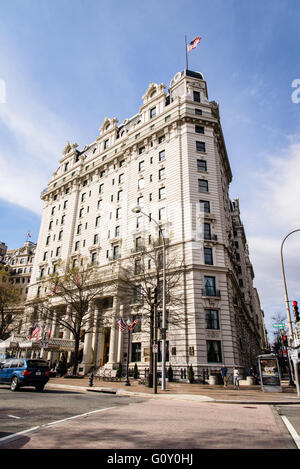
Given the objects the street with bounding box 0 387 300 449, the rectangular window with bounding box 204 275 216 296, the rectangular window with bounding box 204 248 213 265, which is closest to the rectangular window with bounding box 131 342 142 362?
the rectangular window with bounding box 204 275 216 296

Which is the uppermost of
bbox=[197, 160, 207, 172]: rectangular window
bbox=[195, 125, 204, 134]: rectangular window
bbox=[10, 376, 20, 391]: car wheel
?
bbox=[195, 125, 204, 134]: rectangular window

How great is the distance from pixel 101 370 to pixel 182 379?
379 inches

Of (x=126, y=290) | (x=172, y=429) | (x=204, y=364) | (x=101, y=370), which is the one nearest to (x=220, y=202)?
(x=126, y=290)

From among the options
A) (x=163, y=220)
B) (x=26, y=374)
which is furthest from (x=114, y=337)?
(x=26, y=374)

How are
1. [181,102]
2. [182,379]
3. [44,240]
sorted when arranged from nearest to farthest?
[182,379] → [181,102] → [44,240]

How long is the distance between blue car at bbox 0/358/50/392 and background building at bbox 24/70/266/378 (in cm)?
1543

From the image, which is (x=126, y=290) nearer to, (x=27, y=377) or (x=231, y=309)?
(x=231, y=309)

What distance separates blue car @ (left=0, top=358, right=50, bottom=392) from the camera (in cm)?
1589

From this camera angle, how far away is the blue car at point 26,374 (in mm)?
15891

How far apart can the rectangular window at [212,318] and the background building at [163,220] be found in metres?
0.11

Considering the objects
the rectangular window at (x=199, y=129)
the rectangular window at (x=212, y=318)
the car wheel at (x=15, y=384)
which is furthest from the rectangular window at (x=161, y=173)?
the car wheel at (x=15, y=384)

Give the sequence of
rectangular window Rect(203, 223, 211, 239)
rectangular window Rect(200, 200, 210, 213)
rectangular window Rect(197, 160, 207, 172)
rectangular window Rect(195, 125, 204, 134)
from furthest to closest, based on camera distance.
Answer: rectangular window Rect(195, 125, 204, 134), rectangular window Rect(197, 160, 207, 172), rectangular window Rect(200, 200, 210, 213), rectangular window Rect(203, 223, 211, 239)

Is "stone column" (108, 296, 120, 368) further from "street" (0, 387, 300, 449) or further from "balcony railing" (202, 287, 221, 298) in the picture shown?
"street" (0, 387, 300, 449)
